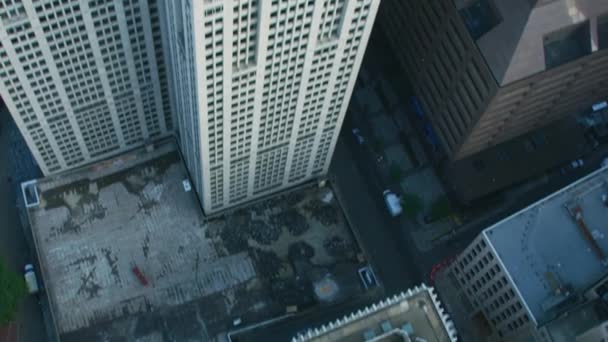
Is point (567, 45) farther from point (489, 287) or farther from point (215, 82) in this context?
point (215, 82)

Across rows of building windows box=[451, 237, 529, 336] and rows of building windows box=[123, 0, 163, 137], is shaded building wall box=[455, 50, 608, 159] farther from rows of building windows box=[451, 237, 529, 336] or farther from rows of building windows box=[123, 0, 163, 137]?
rows of building windows box=[123, 0, 163, 137]

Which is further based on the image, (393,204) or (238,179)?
(393,204)

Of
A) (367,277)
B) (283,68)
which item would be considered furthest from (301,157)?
(283,68)

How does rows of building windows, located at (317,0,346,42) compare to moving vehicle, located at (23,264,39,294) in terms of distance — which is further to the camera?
moving vehicle, located at (23,264,39,294)

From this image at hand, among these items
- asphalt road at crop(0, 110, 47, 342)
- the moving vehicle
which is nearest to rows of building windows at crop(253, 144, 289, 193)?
the moving vehicle

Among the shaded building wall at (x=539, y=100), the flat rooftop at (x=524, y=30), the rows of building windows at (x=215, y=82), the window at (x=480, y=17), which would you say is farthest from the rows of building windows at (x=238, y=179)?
the flat rooftop at (x=524, y=30)

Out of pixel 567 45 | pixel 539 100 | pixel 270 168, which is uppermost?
pixel 270 168

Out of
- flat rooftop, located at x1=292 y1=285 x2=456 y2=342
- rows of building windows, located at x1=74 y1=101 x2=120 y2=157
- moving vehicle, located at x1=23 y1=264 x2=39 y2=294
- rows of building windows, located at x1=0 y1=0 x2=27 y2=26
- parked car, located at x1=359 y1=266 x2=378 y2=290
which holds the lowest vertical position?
flat rooftop, located at x1=292 y1=285 x2=456 y2=342
